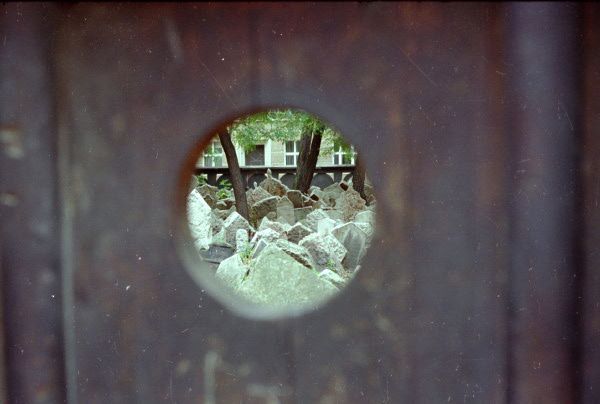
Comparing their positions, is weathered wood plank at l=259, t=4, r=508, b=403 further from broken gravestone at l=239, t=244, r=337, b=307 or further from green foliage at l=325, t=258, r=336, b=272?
green foliage at l=325, t=258, r=336, b=272

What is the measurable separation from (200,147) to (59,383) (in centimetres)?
57

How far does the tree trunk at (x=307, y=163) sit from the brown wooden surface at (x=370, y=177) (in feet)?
27.3

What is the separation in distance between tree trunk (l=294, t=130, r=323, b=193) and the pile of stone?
24.7 inches

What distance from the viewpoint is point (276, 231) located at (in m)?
4.96

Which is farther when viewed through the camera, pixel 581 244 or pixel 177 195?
pixel 177 195

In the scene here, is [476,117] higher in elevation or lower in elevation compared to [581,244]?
higher


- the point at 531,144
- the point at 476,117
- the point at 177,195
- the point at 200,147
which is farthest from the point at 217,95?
the point at 531,144

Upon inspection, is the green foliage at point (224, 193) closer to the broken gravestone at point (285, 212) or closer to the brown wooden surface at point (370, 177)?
the broken gravestone at point (285, 212)

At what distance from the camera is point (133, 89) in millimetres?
1134

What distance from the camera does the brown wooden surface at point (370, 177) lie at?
41.4 inches

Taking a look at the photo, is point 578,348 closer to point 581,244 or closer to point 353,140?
point 581,244

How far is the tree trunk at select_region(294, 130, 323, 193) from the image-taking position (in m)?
9.48

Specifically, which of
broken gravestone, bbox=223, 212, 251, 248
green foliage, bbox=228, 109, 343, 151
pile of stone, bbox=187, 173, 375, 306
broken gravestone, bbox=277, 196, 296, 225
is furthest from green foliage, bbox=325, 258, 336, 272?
green foliage, bbox=228, 109, 343, 151

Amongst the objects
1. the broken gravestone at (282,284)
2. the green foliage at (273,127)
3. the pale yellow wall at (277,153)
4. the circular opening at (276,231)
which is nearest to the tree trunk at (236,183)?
the circular opening at (276,231)
